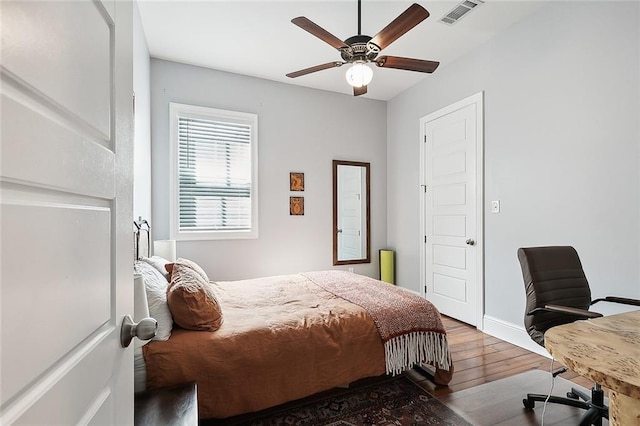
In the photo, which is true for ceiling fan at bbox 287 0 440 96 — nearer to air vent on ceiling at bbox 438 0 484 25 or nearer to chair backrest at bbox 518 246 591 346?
air vent on ceiling at bbox 438 0 484 25

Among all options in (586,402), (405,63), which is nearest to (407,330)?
(586,402)

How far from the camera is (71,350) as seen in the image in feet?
1.82

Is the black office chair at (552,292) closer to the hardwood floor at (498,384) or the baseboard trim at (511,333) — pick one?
the hardwood floor at (498,384)

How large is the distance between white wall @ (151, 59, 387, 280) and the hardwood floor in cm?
219

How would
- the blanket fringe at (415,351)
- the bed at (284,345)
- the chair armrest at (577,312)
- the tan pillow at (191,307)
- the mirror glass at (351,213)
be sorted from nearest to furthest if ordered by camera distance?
the chair armrest at (577,312), the bed at (284,345), the tan pillow at (191,307), the blanket fringe at (415,351), the mirror glass at (351,213)

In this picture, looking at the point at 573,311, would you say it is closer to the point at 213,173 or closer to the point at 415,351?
the point at 415,351

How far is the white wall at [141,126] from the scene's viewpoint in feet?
8.84

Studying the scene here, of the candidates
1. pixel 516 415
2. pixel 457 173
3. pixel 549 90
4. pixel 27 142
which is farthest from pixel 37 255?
pixel 457 173

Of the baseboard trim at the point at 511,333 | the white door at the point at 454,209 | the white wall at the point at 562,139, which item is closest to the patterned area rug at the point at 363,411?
the baseboard trim at the point at 511,333

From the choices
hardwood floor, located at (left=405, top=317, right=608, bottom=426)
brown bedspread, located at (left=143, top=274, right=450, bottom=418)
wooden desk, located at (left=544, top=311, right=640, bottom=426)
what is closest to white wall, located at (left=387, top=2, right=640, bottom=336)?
hardwood floor, located at (left=405, top=317, right=608, bottom=426)

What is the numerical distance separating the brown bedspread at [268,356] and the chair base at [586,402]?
98cm

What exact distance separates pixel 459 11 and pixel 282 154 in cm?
251

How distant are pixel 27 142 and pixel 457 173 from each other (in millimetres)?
3900

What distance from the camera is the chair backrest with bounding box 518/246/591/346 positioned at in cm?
200
